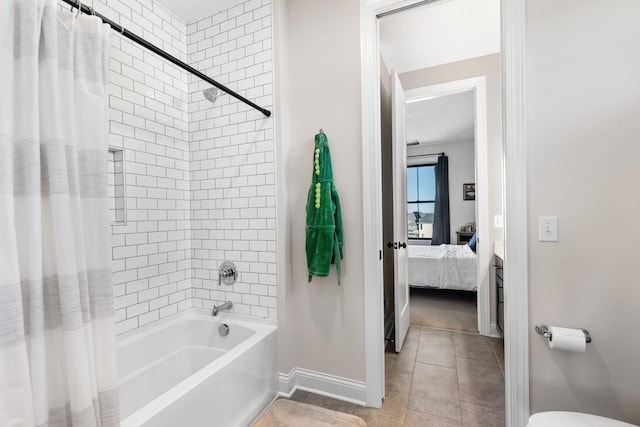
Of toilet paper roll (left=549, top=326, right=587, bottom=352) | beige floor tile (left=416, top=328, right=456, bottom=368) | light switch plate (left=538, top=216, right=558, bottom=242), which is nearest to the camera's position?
toilet paper roll (left=549, top=326, right=587, bottom=352)

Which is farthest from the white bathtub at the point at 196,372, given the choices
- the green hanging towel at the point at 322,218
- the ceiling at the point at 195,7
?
the ceiling at the point at 195,7

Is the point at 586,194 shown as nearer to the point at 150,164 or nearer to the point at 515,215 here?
the point at 515,215

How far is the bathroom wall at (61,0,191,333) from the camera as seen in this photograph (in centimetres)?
179

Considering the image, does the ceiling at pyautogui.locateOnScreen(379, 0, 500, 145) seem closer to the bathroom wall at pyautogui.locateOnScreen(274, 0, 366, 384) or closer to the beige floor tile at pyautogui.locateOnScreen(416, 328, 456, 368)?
the bathroom wall at pyautogui.locateOnScreen(274, 0, 366, 384)

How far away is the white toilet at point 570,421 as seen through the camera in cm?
102

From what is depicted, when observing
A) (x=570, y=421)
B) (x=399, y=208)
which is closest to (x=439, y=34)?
(x=399, y=208)

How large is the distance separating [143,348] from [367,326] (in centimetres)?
149

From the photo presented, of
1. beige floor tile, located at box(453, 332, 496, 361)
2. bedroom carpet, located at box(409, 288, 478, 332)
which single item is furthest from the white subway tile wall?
bedroom carpet, located at box(409, 288, 478, 332)

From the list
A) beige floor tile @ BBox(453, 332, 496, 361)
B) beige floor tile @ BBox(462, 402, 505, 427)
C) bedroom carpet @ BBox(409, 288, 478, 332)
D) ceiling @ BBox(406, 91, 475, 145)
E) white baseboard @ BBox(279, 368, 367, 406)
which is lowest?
bedroom carpet @ BBox(409, 288, 478, 332)

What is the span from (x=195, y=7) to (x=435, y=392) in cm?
329

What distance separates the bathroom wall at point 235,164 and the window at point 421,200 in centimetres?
527

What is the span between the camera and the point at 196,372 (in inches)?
72.5

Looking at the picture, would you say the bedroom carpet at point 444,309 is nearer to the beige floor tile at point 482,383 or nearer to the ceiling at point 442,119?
the beige floor tile at point 482,383

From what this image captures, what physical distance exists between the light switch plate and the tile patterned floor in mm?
1132
